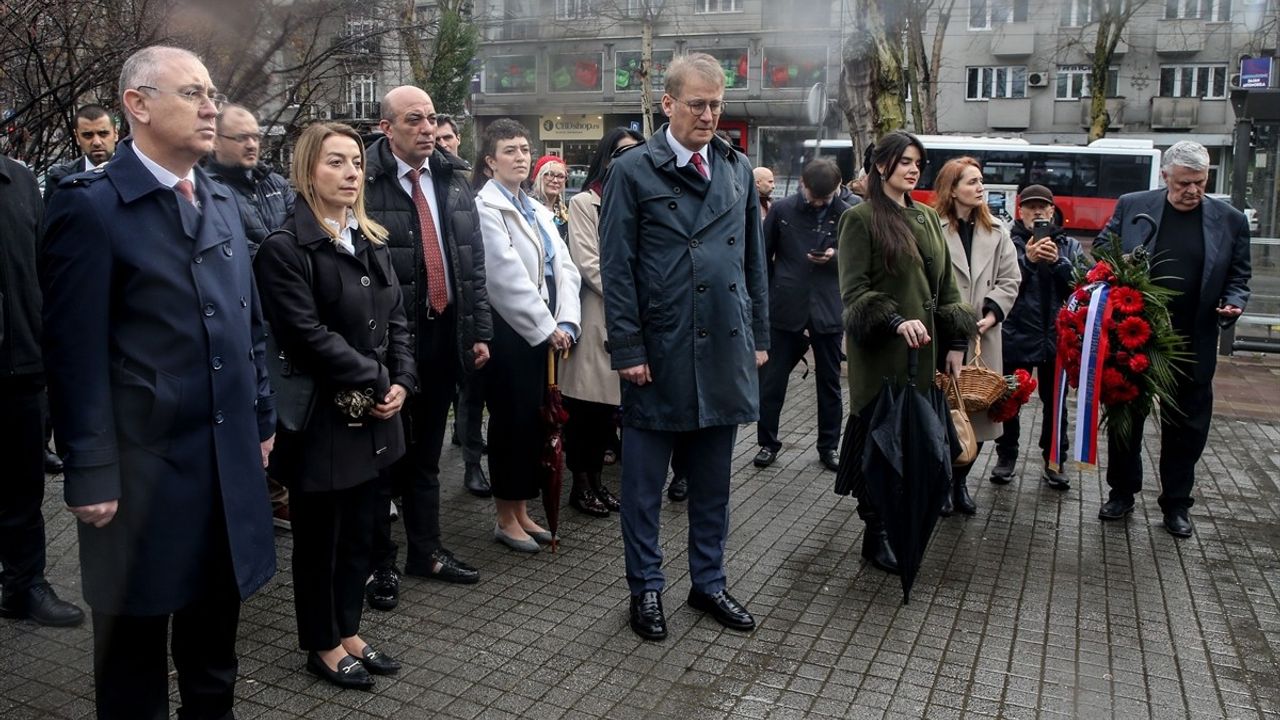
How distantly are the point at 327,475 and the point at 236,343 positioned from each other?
0.74m

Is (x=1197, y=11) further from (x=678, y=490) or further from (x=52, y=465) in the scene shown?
(x=52, y=465)

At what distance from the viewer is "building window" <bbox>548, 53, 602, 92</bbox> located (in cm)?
2405

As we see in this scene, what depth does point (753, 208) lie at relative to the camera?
468 cm

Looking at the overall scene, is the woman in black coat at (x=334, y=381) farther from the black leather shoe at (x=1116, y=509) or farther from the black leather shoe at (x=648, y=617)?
the black leather shoe at (x=1116, y=509)

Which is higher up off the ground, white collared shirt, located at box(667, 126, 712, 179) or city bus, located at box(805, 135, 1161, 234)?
white collared shirt, located at box(667, 126, 712, 179)

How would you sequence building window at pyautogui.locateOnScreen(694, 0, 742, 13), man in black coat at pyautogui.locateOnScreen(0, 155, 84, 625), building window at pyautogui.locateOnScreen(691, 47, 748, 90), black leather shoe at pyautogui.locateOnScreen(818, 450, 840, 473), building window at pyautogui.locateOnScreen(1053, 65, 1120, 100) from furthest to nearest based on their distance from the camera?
building window at pyautogui.locateOnScreen(1053, 65, 1120, 100) < building window at pyautogui.locateOnScreen(691, 47, 748, 90) < building window at pyautogui.locateOnScreen(694, 0, 742, 13) < black leather shoe at pyautogui.locateOnScreen(818, 450, 840, 473) < man in black coat at pyautogui.locateOnScreen(0, 155, 84, 625)

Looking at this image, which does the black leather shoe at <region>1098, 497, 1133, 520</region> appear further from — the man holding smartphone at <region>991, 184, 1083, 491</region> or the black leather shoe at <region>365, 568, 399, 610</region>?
the black leather shoe at <region>365, 568, 399, 610</region>

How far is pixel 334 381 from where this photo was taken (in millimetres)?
3717

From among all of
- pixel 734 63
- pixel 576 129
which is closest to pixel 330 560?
pixel 734 63

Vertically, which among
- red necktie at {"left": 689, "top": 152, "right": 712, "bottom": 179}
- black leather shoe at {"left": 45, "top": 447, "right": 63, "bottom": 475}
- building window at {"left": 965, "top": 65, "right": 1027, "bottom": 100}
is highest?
building window at {"left": 965, "top": 65, "right": 1027, "bottom": 100}

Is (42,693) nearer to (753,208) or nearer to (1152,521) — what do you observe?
(753,208)

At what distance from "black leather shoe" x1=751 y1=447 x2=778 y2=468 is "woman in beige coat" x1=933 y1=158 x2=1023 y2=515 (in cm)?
137

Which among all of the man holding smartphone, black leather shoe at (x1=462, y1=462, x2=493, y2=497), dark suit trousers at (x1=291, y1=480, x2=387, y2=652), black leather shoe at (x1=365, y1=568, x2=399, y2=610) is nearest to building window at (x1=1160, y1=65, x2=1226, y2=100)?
the man holding smartphone

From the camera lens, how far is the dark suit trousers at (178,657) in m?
3.08
